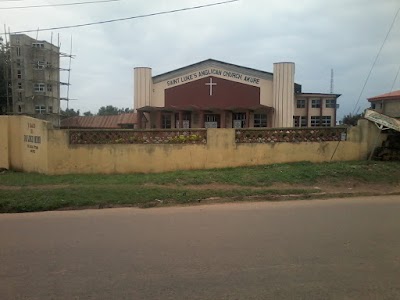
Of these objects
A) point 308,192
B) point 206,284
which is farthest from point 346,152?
point 206,284

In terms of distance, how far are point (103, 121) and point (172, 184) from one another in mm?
31732

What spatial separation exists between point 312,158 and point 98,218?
904 centimetres

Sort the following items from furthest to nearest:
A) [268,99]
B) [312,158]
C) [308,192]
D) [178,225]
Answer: [268,99] < [312,158] < [308,192] < [178,225]

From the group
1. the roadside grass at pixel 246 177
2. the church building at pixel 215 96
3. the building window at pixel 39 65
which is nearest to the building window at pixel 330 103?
the church building at pixel 215 96

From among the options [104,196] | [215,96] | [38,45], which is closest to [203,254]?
[104,196]

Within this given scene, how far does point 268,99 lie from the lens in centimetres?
3061

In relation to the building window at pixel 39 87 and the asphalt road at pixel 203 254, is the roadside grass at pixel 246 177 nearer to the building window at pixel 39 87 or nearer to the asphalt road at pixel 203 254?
the asphalt road at pixel 203 254

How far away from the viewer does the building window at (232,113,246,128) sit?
102ft

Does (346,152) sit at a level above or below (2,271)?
above

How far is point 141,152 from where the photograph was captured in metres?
13.3

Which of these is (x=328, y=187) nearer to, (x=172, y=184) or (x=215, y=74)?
(x=172, y=184)

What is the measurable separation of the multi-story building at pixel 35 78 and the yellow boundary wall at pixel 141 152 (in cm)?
2807

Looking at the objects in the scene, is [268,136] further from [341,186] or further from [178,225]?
[178,225]

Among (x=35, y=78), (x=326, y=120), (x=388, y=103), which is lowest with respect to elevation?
(x=326, y=120)
